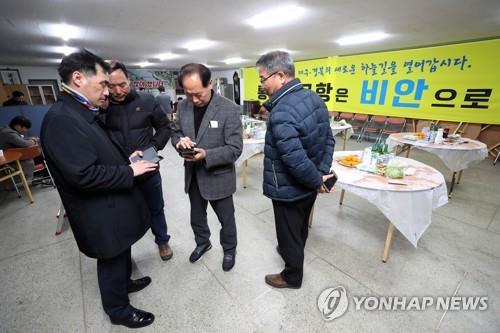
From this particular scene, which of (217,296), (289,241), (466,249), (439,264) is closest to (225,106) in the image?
(289,241)

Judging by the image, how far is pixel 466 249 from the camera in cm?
206

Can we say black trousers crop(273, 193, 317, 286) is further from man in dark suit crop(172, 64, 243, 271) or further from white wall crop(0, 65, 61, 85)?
white wall crop(0, 65, 61, 85)

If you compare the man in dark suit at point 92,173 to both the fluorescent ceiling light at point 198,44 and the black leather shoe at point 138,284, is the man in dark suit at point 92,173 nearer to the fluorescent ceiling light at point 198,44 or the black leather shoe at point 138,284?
the black leather shoe at point 138,284

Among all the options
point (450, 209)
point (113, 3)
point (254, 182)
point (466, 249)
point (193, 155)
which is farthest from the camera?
point (254, 182)

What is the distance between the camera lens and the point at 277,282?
165 centimetres

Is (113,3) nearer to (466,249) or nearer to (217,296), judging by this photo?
(217,296)

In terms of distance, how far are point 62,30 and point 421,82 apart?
312 inches

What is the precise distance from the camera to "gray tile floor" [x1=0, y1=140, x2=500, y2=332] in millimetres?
1433

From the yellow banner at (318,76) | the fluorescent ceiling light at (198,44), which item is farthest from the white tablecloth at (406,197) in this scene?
the yellow banner at (318,76)

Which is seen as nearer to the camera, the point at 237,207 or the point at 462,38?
the point at 237,207

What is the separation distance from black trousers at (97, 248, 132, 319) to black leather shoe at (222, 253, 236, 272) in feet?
2.32

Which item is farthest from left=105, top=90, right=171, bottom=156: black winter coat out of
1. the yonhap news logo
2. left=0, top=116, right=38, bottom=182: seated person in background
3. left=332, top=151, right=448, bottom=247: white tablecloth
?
left=0, top=116, right=38, bottom=182: seated person in background

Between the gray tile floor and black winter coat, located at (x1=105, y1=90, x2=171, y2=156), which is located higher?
black winter coat, located at (x1=105, y1=90, x2=171, y2=156)

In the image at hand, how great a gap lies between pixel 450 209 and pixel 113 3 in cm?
514
